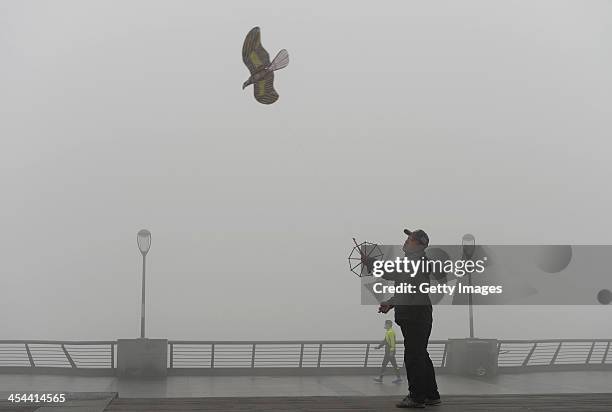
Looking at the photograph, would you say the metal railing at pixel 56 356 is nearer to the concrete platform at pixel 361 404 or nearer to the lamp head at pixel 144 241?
the lamp head at pixel 144 241

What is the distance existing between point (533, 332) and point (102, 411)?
604 ft

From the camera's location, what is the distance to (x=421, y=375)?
8.97 m

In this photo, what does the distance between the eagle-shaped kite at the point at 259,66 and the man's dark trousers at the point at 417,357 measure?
1031 centimetres

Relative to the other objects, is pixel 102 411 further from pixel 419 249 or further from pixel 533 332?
pixel 533 332

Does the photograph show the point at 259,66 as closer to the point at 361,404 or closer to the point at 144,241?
the point at 144,241

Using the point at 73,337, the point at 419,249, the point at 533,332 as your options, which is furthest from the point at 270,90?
the point at 533,332

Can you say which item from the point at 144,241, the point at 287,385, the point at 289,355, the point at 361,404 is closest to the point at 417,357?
the point at 361,404

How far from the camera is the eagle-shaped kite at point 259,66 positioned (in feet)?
60.3

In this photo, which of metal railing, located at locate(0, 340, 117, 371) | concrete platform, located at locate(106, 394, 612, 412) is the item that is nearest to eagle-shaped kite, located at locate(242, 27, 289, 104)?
metal railing, located at locate(0, 340, 117, 371)

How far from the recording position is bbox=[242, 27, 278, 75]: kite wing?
61.1 feet

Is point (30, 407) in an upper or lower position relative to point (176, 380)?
lower

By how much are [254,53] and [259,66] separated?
55 centimetres

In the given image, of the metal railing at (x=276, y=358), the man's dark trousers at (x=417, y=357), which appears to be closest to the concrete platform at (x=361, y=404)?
the man's dark trousers at (x=417, y=357)

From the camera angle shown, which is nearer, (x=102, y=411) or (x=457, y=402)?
(x=102, y=411)
